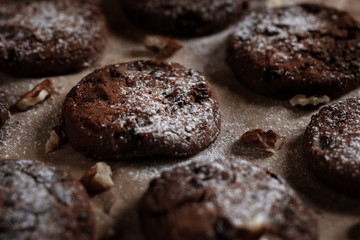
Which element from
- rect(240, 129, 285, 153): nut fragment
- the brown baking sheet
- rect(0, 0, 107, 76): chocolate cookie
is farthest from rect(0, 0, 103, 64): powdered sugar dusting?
rect(240, 129, 285, 153): nut fragment

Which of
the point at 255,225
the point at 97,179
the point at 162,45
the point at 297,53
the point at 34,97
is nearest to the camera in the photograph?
the point at 255,225

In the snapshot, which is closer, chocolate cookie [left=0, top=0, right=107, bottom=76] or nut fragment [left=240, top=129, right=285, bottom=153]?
nut fragment [left=240, top=129, right=285, bottom=153]

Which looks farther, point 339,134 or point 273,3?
point 273,3

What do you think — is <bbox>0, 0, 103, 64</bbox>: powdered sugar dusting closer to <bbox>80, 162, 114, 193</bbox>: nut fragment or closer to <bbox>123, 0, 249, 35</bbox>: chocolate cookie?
<bbox>123, 0, 249, 35</bbox>: chocolate cookie

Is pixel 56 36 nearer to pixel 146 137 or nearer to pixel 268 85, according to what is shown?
pixel 146 137

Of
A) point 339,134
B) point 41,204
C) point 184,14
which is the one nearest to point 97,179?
point 41,204

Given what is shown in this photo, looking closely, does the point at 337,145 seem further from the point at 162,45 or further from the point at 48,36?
the point at 48,36

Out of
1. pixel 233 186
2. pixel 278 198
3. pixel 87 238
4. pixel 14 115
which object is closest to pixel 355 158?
pixel 278 198
